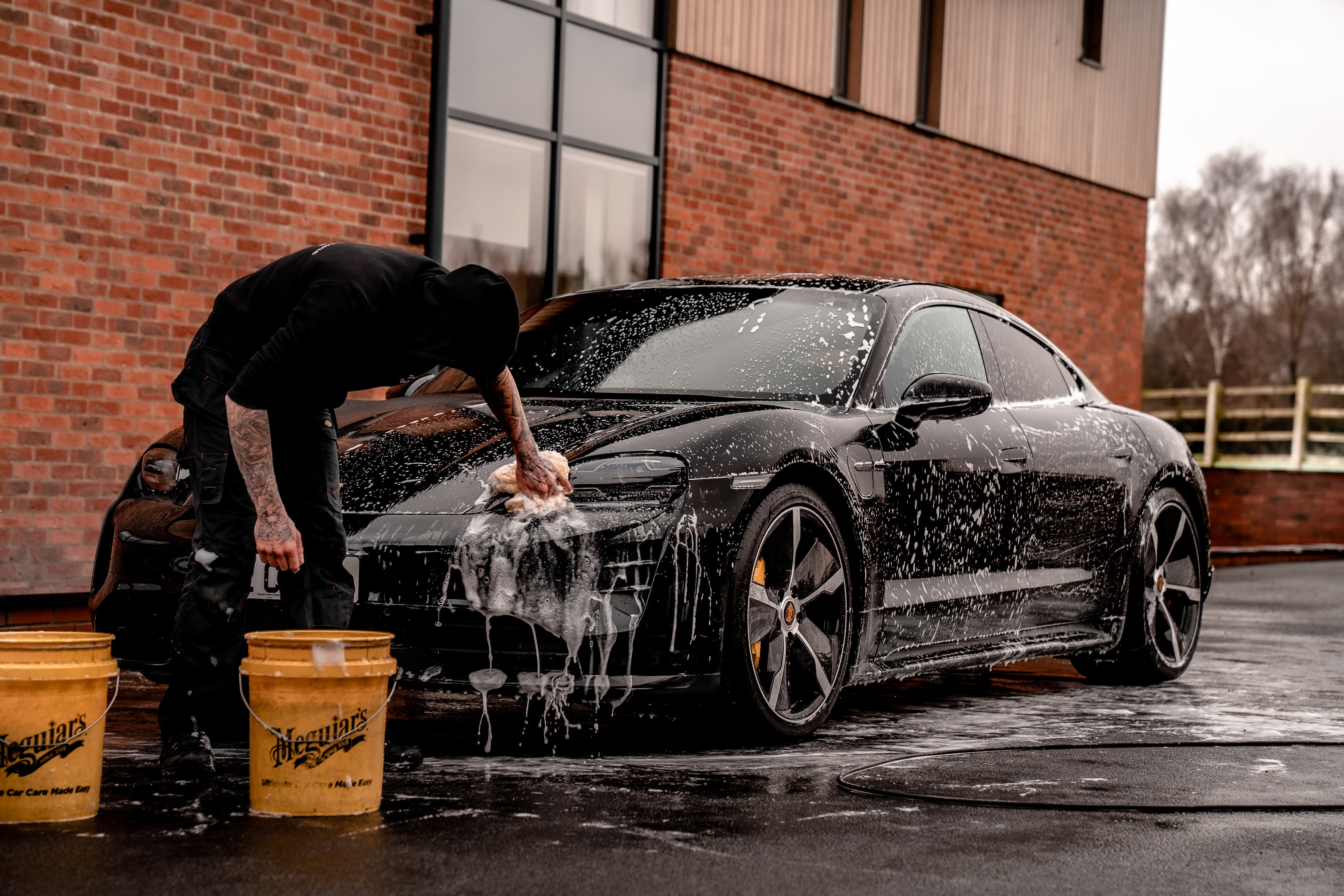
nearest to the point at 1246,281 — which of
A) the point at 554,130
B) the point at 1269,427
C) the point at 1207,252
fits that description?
the point at 1207,252

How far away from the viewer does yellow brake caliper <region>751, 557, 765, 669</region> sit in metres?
5.18

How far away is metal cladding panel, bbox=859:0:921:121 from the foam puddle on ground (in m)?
10.7

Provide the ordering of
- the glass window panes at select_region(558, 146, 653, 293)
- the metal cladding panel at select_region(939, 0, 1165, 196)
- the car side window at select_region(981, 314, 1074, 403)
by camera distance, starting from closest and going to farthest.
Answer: the car side window at select_region(981, 314, 1074, 403) → the glass window panes at select_region(558, 146, 653, 293) → the metal cladding panel at select_region(939, 0, 1165, 196)

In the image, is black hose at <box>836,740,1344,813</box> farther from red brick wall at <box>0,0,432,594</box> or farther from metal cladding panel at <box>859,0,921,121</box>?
metal cladding panel at <box>859,0,921,121</box>

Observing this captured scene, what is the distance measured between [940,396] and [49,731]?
311 cm

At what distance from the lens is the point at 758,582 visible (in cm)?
520

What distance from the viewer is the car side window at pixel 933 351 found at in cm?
616

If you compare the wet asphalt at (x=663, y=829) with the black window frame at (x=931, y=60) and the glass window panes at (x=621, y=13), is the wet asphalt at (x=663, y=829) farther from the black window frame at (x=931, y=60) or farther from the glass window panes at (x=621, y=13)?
the black window frame at (x=931, y=60)

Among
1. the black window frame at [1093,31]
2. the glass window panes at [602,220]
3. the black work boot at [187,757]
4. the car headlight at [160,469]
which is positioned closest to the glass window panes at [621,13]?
the glass window panes at [602,220]

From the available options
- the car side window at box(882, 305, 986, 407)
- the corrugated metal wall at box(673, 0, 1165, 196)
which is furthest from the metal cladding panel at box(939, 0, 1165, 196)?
the car side window at box(882, 305, 986, 407)

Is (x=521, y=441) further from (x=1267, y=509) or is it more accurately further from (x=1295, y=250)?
(x=1295, y=250)

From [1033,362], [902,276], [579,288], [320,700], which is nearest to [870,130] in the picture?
[902,276]

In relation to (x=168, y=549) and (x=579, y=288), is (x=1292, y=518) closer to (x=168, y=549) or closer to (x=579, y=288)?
(x=579, y=288)

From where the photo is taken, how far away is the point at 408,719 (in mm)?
5867
